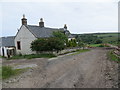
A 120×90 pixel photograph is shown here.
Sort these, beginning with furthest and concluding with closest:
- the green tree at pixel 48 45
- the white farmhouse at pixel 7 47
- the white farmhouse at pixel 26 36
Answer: the white farmhouse at pixel 7 47
the white farmhouse at pixel 26 36
the green tree at pixel 48 45

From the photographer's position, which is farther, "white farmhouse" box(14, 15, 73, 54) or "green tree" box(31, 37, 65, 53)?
"white farmhouse" box(14, 15, 73, 54)

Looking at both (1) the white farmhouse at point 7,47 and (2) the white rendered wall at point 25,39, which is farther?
(1) the white farmhouse at point 7,47

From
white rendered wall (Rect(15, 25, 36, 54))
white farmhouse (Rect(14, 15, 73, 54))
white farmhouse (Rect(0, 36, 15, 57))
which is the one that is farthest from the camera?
white farmhouse (Rect(0, 36, 15, 57))

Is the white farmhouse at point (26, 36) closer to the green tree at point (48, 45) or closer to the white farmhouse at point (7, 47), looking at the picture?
the white farmhouse at point (7, 47)

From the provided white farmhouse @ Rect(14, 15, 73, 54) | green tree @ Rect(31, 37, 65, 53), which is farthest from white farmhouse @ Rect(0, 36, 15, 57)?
green tree @ Rect(31, 37, 65, 53)

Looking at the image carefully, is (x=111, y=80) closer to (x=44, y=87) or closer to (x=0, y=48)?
(x=44, y=87)

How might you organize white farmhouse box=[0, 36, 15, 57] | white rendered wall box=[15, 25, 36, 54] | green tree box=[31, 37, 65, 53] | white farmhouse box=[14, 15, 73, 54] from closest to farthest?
green tree box=[31, 37, 65, 53], white farmhouse box=[14, 15, 73, 54], white rendered wall box=[15, 25, 36, 54], white farmhouse box=[0, 36, 15, 57]

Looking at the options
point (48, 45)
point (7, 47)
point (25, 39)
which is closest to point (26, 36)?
point (25, 39)

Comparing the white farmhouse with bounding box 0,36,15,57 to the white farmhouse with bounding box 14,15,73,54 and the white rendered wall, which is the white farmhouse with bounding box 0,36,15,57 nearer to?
the white farmhouse with bounding box 14,15,73,54

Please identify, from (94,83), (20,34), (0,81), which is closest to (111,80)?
(94,83)

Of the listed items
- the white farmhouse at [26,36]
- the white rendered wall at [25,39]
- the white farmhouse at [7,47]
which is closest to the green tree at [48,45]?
the white farmhouse at [26,36]

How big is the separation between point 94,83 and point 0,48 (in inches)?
885

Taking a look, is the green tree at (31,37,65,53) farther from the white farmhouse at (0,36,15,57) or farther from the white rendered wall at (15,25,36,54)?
the white farmhouse at (0,36,15,57)

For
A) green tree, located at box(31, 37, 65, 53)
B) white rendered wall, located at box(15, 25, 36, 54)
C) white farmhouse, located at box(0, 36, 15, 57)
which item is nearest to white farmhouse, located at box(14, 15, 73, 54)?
white rendered wall, located at box(15, 25, 36, 54)
